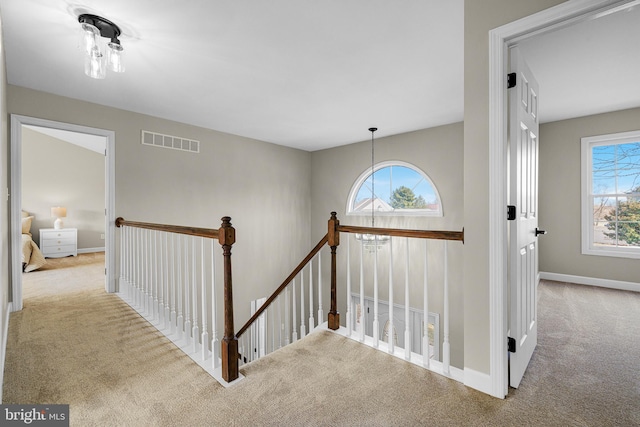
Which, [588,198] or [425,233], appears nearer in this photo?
[425,233]

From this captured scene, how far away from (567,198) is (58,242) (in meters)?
9.00

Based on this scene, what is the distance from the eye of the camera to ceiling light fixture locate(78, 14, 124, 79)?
1.97 metres

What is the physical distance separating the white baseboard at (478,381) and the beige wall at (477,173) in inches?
1.0

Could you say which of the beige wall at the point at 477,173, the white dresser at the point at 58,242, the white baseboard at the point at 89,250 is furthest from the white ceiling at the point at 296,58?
the white baseboard at the point at 89,250

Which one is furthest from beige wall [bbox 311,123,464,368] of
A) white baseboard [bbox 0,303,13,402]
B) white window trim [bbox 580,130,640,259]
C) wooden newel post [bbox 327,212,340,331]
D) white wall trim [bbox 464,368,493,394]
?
white baseboard [bbox 0,303,13,402]

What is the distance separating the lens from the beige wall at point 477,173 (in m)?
1.61

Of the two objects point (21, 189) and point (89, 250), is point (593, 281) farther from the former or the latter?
point (89, 250)

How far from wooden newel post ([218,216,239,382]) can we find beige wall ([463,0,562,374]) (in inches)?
55.7

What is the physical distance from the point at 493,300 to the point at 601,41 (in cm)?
225

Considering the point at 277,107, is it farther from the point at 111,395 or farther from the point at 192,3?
the point at 111,395

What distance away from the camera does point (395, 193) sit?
202 inches

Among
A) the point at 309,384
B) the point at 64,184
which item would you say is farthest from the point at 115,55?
the point at 64,184

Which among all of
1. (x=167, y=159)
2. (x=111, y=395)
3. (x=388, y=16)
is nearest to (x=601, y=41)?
(x=388, y=16)

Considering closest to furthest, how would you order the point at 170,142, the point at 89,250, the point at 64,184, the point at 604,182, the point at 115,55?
the point at 115,55 → the point at 604,182 → the point at 170,142 → the point at 64,184 → the point at 89,250
